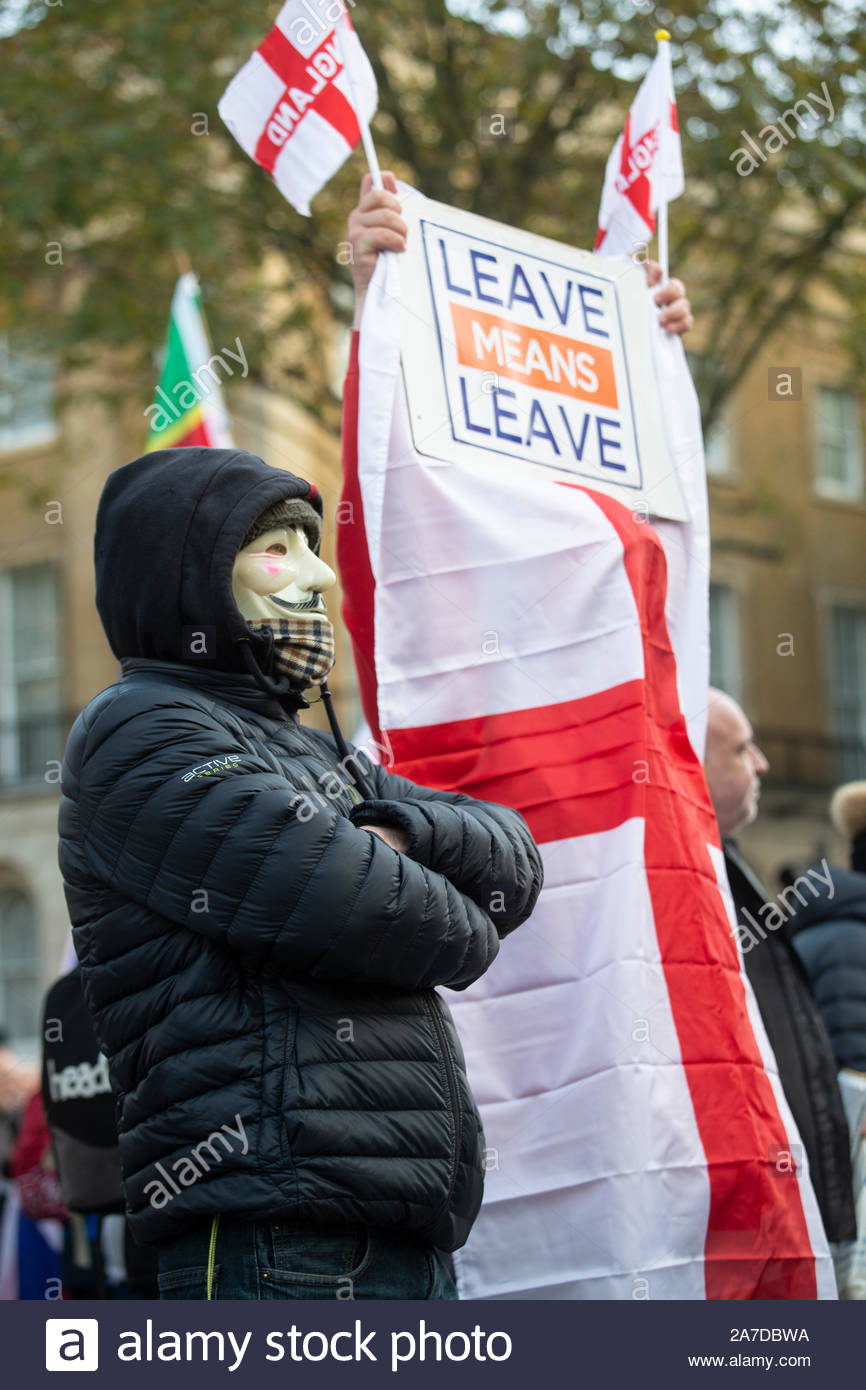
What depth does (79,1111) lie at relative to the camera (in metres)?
4.09

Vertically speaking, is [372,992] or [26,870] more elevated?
[26,870]

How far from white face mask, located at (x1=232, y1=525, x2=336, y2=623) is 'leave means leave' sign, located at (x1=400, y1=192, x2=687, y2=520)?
0.79m

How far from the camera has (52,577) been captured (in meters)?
22.3

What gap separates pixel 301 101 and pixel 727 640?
21.3m

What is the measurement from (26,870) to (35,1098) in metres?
16.5

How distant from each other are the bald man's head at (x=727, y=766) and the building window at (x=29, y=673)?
59.6 feet

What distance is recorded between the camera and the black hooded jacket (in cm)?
446

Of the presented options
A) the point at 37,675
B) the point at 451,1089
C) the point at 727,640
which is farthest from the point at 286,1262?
the point at 727,640

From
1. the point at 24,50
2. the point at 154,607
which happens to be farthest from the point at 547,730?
the point at 24,50

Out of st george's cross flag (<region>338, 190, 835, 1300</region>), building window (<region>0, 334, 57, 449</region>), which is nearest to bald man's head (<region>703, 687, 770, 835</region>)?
st george's cross flag (<region>338, 190, 835, 1300</region>)
